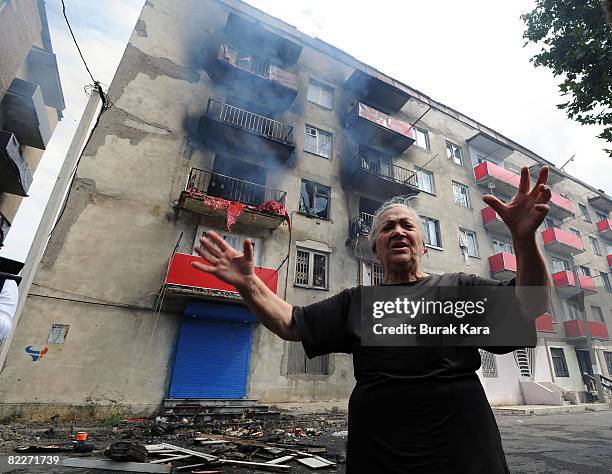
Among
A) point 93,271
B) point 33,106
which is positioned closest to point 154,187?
point 93,271

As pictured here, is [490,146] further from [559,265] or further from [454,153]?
[559,265]

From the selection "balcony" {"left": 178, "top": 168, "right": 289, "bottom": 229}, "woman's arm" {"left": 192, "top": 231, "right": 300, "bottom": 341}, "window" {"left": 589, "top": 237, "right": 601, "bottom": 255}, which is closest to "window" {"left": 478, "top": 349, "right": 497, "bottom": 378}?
"balcony" {"left": 178, "top": 168, "right": 289, "bottom": 229}

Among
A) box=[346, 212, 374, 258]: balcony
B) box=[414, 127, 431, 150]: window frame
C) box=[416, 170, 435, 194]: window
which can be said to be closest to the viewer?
box=[346, 212, 374, 258]: balcony

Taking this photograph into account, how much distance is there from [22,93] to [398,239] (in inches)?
508

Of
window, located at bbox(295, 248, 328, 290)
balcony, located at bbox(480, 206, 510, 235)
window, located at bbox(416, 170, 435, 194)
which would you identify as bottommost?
window, located at bbox(295, 248, 328, 290)

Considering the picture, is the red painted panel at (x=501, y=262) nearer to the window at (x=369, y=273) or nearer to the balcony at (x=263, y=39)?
the window at (x=369, y=273)

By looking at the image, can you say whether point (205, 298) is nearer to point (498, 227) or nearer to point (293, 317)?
point (293, 317)

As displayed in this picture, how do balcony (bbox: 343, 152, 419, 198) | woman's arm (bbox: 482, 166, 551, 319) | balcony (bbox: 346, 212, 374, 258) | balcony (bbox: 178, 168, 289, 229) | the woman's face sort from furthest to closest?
balcony (bbox: 343, 152, 419, 198) → balcony (bbox: 346, 212, 374, 258) → balcony (bbox: 178, 168, 289, 229) → the woman's face → woman's arm (bbox: 482, 166, 551, 319)

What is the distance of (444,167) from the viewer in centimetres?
1830

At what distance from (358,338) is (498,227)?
19942 mm

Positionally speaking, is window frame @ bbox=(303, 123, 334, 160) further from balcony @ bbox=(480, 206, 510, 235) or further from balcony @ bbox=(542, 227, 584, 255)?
balcony @ bbox=(542, 227, 584, 255)

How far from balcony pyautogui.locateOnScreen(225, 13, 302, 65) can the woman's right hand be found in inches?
598

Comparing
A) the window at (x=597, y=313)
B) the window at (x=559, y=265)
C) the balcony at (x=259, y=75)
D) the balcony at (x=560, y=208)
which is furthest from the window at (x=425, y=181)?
the window at (x=597, y=313)

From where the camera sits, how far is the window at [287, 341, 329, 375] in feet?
34.1
